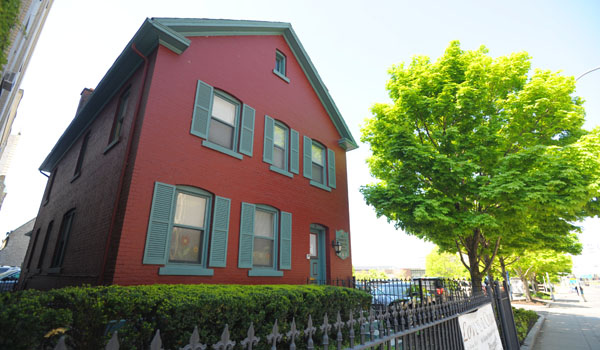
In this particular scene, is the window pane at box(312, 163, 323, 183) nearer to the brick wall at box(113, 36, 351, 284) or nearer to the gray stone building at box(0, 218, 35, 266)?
the brick wall at box(113, 36, 351, 284)

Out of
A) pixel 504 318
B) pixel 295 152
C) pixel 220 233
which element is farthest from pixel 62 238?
pixel 504 318

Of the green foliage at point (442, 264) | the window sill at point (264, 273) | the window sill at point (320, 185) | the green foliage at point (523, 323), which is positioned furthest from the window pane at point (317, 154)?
the green foliage at point (442, 264)

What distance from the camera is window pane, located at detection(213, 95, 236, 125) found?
9.09m

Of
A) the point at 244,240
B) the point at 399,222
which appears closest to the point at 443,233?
the point at 399,222

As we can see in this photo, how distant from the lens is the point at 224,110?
9.30 m

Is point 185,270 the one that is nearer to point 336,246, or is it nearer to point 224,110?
point 224,110

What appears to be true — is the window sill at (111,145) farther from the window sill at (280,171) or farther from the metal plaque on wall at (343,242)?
the metal plaque on wall at (343,242)

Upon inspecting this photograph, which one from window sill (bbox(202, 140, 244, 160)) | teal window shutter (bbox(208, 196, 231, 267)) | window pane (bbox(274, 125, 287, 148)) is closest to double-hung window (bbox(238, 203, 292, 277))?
teal window shutter (bbox(208, 196, 231, 267))

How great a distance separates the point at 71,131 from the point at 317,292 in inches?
491

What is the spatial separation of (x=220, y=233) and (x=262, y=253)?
178 cm

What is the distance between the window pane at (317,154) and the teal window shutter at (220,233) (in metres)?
5.16

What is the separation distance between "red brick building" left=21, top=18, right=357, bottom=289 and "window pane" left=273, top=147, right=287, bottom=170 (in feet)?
0.17

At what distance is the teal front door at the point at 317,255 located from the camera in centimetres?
1064

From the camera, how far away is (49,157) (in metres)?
14.8
